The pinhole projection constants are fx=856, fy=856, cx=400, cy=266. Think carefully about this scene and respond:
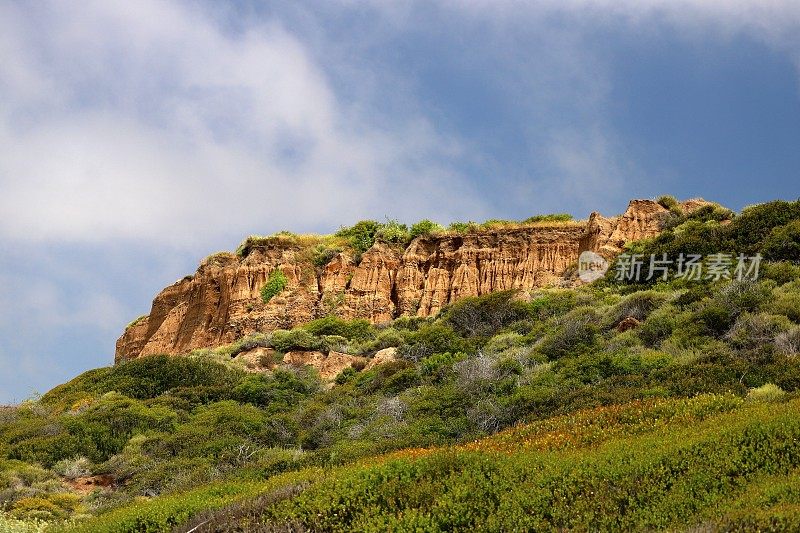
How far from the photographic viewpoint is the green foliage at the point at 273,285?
48625mm

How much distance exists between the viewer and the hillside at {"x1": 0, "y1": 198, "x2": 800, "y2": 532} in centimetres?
1132

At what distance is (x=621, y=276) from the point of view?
121ft

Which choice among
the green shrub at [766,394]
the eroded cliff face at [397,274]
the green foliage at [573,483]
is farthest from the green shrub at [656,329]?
the eroded cliff face at [397,274]

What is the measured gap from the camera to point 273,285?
48969 mm

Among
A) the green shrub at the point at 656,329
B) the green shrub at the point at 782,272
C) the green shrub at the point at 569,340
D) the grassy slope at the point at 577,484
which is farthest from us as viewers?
the green shrub at the point at 782,272

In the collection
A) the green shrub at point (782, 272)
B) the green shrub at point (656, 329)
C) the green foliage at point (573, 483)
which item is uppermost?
the green shrub at point (782, 272)

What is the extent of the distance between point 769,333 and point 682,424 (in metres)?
8.40

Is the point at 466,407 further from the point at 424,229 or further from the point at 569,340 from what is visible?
the point at 424,229

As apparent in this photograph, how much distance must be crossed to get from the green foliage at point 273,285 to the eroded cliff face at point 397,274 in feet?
0.87

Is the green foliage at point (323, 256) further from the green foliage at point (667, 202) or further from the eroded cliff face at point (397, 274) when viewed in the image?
the green foliage at point (667, 202)

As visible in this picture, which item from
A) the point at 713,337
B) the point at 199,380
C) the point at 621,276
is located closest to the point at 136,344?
the point at 199,380

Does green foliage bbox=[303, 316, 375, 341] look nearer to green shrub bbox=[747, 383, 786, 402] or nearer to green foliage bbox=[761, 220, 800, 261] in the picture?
green foliage bbox=[761, 220, 800, 261]

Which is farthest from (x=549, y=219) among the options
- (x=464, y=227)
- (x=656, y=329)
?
(x=656, y=329)

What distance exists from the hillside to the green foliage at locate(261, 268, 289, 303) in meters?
0.09
